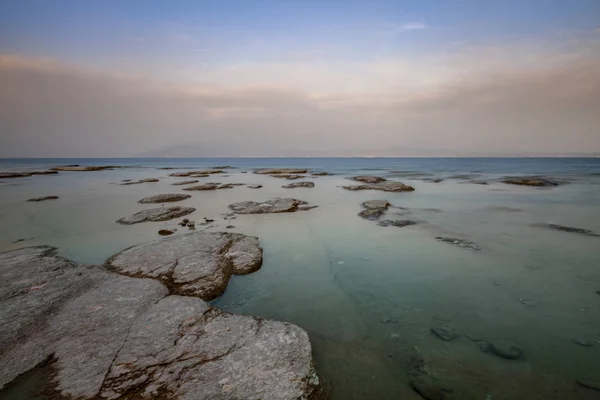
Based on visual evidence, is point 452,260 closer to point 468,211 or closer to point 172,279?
point 172,279

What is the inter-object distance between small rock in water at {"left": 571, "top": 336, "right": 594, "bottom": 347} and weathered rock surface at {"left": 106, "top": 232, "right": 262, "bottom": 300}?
20.8ft

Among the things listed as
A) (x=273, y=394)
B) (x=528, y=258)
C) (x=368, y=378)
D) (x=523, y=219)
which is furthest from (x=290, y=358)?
(x=523, y=219)

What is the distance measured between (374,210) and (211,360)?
1189cm

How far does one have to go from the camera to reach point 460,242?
914 cm

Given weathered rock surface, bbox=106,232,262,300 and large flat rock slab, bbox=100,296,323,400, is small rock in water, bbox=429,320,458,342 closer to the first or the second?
large flat rock slab, bbox=100,296,323,400

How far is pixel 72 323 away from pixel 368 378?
4824 millimetres

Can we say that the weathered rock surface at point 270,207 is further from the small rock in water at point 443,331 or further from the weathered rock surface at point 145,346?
the small rock in water at point 443,331

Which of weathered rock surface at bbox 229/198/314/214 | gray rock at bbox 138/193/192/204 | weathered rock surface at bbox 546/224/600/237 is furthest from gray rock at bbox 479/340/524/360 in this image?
gray rock at bbox 138/193/192/204

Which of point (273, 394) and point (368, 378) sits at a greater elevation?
point (273, 394)

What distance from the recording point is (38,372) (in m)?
3.44

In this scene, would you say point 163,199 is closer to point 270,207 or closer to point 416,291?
point 270,207

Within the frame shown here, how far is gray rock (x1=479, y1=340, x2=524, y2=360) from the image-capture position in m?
3.96

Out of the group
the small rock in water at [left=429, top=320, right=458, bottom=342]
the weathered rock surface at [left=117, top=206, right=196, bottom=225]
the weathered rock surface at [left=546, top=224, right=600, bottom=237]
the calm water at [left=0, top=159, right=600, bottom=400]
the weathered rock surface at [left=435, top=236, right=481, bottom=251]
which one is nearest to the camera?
the calm water at [left=0, top=159, right=600, bottom=400]

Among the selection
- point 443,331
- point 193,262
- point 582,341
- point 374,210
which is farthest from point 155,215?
point 582,341
